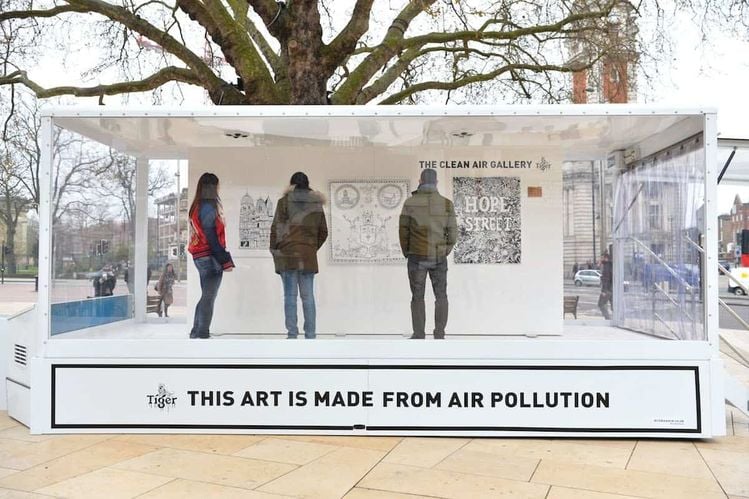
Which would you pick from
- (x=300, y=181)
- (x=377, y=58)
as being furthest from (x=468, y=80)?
(x=300, y=181)

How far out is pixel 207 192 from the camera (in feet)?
21.5

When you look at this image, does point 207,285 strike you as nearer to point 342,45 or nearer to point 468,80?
point 342,45

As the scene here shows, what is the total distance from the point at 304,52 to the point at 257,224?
4541 millimetres

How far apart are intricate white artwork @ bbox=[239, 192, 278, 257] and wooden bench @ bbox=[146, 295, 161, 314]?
1374 mm

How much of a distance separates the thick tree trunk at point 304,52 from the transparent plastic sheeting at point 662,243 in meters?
5.06

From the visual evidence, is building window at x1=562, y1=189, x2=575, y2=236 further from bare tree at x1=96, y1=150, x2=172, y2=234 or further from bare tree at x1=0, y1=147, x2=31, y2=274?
bare tree at x1=0, y1=147, x2=31, y2=274

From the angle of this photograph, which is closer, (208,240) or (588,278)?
(588,278)

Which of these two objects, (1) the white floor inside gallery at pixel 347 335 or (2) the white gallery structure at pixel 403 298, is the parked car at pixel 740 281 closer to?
(2) the white gallery structure at pixel 403 298

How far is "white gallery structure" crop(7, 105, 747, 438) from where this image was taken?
524 cm

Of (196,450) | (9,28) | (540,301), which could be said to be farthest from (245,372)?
(9,28)

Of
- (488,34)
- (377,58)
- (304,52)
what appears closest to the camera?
(304,52)

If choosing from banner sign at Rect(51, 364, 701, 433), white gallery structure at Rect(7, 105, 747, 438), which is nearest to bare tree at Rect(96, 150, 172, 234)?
white gallery structure at Rect(7, 105, 747, 438)

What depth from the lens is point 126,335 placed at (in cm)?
589

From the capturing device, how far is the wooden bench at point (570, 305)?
6.17 meters
